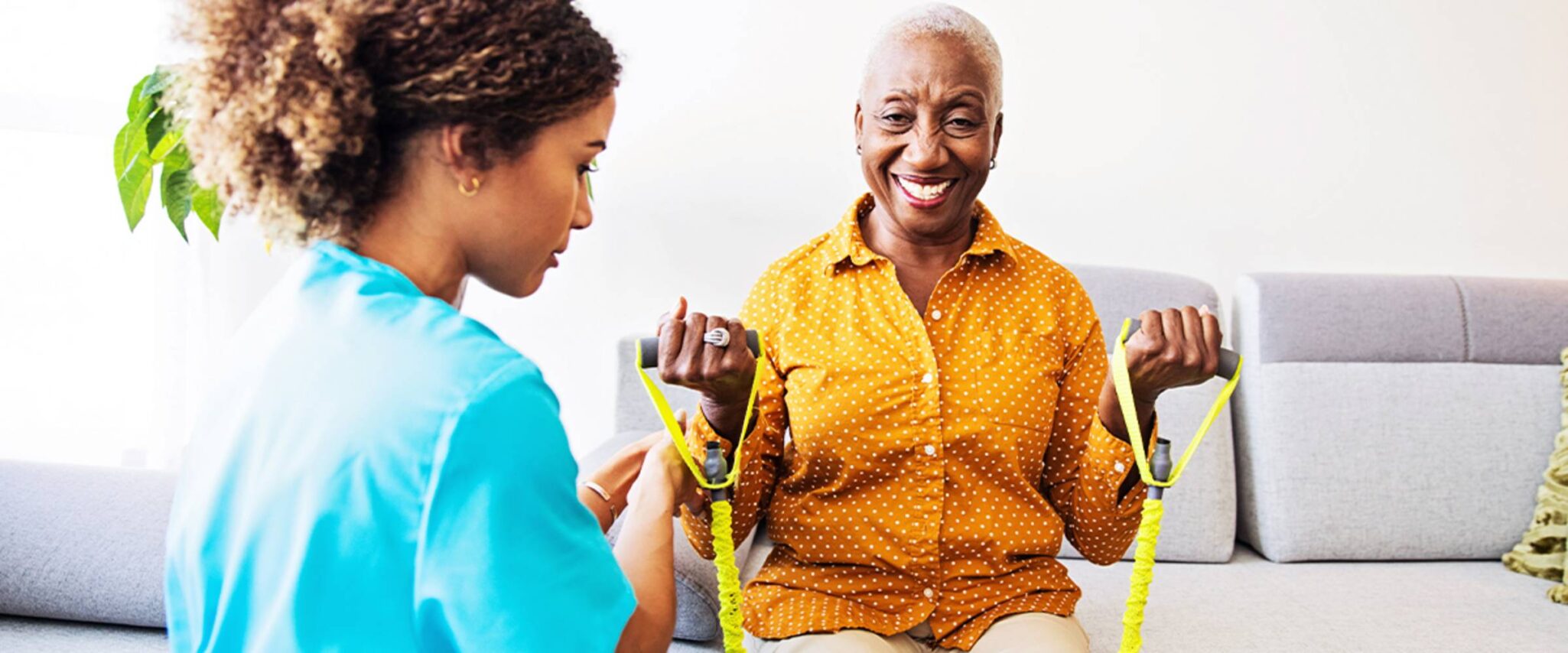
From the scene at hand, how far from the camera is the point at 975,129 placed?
1.56 metres

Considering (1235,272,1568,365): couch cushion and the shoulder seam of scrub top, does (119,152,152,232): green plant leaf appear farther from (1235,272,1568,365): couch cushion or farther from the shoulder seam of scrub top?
(1235,272,1568,365): couch cushion

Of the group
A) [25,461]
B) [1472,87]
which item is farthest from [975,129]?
[1472,87]

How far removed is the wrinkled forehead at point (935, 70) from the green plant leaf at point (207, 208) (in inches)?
38.7

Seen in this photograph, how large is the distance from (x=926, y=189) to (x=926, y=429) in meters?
→ 0.30

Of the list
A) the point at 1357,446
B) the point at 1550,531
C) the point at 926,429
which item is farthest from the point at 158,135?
the point at 1550,531

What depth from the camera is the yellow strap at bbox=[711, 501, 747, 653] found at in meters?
1.43

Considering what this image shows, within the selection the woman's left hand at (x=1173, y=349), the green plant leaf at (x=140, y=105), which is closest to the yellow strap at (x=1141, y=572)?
the woman's left hand at (x=1173, y=349)

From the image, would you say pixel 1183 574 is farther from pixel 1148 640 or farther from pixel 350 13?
pixel 350 13

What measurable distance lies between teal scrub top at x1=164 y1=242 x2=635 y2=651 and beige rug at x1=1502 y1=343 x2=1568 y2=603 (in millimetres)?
2167

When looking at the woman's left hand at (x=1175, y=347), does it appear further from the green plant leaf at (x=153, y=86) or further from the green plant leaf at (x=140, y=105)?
the green plant leaf at (x=140, y=105)

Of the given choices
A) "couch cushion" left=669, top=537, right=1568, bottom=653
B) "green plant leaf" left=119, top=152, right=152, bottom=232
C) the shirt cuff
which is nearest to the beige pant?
the shirt cuff

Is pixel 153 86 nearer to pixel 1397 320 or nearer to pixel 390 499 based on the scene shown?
pixel 390 499

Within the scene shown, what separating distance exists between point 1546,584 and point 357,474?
91.6 inches

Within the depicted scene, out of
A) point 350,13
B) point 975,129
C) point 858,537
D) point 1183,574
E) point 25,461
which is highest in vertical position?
point 350,13
